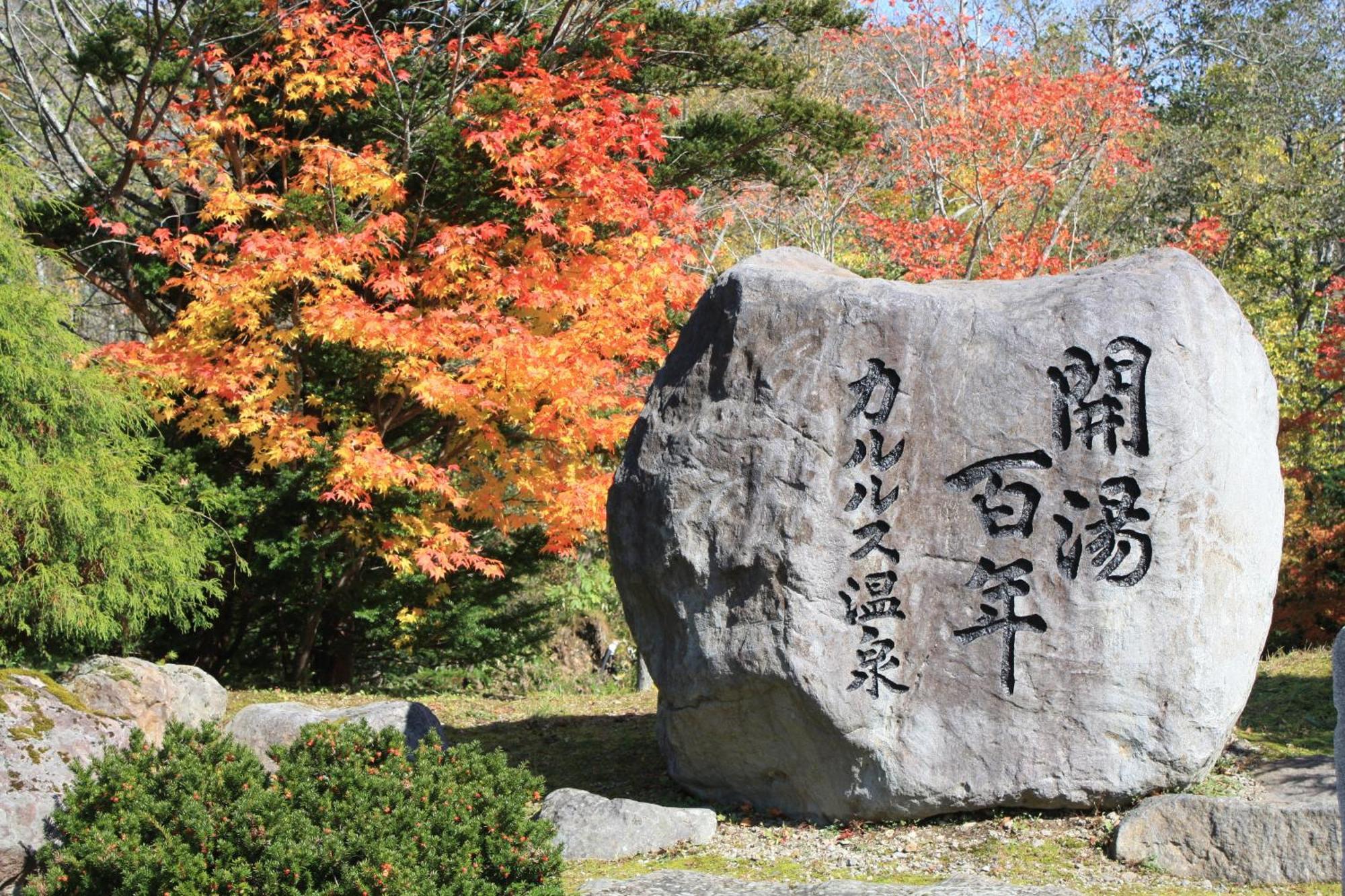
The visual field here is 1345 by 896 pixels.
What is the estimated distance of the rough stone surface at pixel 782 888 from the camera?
5.71 meters

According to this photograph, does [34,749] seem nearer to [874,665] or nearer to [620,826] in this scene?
[620,826]

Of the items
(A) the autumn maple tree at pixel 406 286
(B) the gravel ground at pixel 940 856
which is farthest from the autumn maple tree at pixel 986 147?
(B) the gravel ground at pixel 940 856

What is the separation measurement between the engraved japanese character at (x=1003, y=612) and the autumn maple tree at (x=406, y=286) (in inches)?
149

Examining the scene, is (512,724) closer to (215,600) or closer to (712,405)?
(215,600)

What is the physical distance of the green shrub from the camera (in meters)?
5.09

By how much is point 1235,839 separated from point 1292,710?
3.16 m

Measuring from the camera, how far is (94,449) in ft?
26.5

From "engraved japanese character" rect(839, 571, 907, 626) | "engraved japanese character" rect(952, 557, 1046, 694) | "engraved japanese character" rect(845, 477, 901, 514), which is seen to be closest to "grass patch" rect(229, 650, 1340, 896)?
"engraved japanese character" rect(952, 557, 1046, 694)

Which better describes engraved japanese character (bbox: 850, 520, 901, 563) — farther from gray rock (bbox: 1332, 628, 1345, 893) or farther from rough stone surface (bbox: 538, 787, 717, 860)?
gray rock (bbox: 1332, 628, 1345, 893)

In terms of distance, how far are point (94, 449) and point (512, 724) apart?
12.9 feet

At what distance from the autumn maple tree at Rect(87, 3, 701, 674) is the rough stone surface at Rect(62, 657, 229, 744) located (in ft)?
6.99

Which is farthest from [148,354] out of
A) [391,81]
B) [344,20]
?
[344,20]

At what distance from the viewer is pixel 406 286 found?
9.67 metres

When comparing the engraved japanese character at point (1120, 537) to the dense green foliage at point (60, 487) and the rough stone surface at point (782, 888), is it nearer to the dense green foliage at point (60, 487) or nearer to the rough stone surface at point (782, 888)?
the rough stone surface at point (782, 888)
